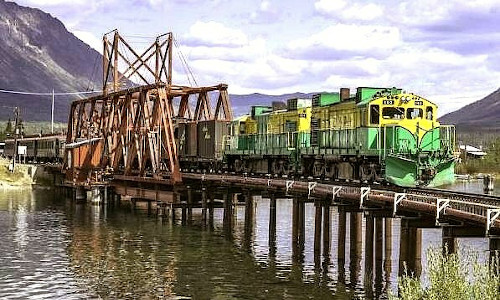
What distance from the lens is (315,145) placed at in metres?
45.3

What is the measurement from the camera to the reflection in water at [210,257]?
34312 mm

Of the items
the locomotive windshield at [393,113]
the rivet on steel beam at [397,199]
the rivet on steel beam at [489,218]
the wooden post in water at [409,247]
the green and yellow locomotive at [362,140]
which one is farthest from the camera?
the locomotive windshield at [393,113]

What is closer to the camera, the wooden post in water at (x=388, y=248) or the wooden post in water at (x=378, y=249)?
the wooden post in water at (x=378, y=249)

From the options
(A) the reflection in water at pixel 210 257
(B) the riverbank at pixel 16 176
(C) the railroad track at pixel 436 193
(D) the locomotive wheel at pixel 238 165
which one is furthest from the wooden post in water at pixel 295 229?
(B) the riverbank at pixel 16 176

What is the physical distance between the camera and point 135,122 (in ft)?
233

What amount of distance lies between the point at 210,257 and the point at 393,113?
13639mm

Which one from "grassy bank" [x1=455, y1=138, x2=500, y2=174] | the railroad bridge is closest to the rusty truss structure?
the railroad bridge

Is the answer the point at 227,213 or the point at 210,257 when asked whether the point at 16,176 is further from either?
the point at 210,257

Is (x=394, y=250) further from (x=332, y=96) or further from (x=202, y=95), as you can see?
(x=202, y=95)

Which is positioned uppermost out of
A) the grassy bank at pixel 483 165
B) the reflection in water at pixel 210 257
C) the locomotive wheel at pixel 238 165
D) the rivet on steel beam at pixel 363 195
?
the grassy bank at pixel 483 165

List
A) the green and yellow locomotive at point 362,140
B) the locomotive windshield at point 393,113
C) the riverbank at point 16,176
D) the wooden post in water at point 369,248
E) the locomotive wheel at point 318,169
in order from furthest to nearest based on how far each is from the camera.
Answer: the riverbank at point 16,176
the locomotive wheel at point 318,169
the locomotive windshield at point 393,113
the green and yellow locomotive at point 362,140
the wooden post in water at point 369,248

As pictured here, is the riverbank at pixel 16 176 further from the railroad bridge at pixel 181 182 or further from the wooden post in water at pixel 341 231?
the wooden post in water at pixel 341 231

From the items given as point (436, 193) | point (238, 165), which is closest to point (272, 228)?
point (238, 165)

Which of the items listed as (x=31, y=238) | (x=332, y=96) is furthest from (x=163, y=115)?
(x=332, y=96)
